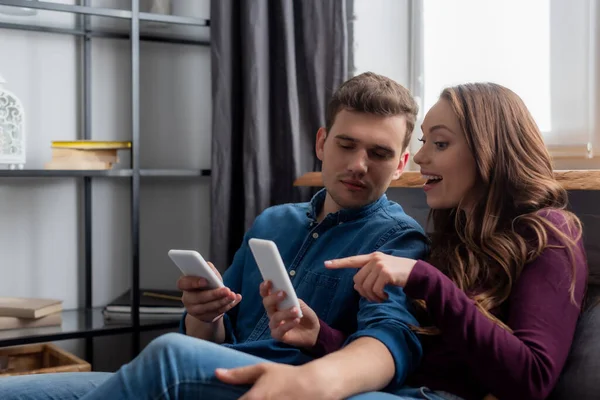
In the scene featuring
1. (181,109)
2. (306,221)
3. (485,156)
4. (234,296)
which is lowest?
(234,296)

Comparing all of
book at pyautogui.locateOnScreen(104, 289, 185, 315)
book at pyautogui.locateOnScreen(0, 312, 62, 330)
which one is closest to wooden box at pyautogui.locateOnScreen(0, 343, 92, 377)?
book at pyautogui.locateOnScreen(0, 312, 62, 330)

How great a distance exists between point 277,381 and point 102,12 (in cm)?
152

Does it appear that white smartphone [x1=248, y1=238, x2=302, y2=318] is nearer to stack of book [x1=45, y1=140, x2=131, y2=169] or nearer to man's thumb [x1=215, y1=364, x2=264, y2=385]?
man's thumb [x1=215, y1=364, x2=264, y2=385]

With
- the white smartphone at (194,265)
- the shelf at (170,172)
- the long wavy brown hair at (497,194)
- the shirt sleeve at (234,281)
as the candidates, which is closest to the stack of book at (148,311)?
the shelf at (170,172)

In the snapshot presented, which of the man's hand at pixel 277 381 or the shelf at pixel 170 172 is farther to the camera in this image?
the shelf at pixel 170 172

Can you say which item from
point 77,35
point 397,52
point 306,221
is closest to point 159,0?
point 77,35

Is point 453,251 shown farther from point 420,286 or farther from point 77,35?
point 77,35

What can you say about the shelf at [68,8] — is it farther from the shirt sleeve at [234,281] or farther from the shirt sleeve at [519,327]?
the shirt sleeve at [519,327]

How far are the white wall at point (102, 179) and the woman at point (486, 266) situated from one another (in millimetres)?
1377

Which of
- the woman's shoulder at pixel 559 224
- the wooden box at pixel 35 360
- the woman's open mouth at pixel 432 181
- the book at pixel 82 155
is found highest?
the book at pixel 82 155

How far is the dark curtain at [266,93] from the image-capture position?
7.32 ft

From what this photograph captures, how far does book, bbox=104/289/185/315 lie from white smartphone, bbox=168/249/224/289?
95 centimetres

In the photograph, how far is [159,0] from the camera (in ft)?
7.94

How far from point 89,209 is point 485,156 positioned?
159cm
